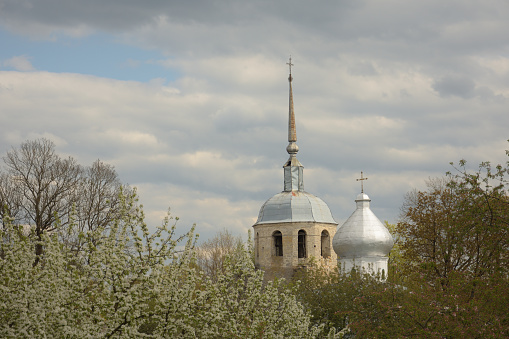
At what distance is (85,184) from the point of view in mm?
35000

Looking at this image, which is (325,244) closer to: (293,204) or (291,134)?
(293,204)

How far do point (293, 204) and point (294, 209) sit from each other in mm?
403

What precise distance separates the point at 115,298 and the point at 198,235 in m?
2.10

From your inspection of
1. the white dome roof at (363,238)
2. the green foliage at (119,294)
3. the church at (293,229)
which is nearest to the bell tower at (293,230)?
the church at (293,229)

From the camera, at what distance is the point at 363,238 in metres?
31.7

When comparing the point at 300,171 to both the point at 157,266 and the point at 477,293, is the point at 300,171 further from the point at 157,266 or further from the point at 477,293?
the point at 157,266

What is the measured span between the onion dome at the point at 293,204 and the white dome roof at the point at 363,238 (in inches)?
514

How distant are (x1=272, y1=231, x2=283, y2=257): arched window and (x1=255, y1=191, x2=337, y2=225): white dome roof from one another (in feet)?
4.35

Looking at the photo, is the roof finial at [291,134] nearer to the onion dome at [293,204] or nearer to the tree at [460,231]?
the onion dome at [293,204]

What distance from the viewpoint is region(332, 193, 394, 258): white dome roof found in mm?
31703

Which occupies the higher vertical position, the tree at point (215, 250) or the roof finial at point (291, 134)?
the roof finial at point (291, 134)

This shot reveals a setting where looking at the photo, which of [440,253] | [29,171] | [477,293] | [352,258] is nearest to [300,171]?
[352,258]

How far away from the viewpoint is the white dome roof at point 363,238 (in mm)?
31703

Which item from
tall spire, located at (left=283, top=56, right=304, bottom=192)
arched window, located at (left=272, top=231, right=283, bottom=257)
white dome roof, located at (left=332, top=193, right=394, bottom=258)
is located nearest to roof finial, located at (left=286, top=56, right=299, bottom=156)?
tall spire, located at (left=283, top=56, right=304, bottom=192)
